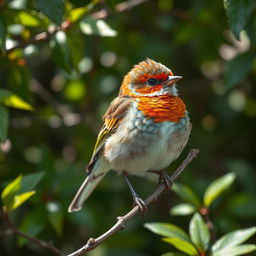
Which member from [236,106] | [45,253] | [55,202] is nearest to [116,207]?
[45,253]

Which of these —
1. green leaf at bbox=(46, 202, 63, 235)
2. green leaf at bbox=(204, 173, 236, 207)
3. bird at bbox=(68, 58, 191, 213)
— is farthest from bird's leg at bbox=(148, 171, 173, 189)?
green leaf at bbox=(46, 202, 63, 235)

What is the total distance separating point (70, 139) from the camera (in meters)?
6.73

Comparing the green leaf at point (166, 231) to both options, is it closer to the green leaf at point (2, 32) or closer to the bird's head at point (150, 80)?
the bird's head at point (150, 80)

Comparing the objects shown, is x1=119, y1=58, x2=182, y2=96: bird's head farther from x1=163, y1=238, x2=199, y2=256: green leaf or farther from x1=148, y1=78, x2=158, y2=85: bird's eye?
Result: x1=163, y1=238, x2=199, y2=256: green leaf

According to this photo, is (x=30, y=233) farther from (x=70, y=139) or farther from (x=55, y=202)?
(x=70, y=139)

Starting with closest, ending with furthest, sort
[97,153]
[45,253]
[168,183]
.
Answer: [168,183] → [97,153] → [45,253]

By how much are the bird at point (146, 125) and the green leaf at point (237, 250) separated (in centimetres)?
62

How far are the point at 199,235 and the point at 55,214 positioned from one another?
4.25 feet

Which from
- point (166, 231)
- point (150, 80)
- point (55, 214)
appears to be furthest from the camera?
point (55, 214)

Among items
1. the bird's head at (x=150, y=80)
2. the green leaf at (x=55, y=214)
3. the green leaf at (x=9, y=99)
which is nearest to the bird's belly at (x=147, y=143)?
the bird's head at (x=150, y=80)

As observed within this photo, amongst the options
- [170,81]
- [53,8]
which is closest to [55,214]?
[170,81]

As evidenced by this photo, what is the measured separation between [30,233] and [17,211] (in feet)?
4.13

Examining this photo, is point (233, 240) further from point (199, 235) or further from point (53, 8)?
point (53, 8)

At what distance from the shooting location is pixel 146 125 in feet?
14.6
